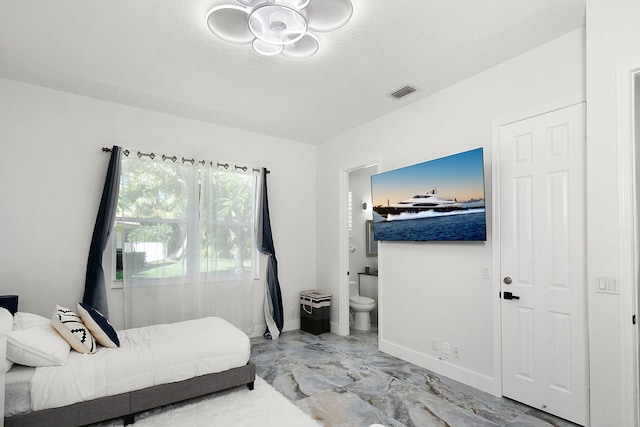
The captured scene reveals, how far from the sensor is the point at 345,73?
3145 mm

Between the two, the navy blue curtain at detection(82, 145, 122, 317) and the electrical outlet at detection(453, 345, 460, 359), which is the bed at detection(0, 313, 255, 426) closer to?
the navy blue curtain at detection(82, 145, 122, 317)

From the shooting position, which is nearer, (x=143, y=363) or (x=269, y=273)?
(x=143, y=363)

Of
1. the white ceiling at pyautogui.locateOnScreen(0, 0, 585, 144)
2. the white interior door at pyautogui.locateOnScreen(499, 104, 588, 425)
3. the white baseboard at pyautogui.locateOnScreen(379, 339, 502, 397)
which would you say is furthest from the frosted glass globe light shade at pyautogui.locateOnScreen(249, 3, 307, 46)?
the white baseboard at pyautogui.locateOnScreen(379, 339, 502, 397)

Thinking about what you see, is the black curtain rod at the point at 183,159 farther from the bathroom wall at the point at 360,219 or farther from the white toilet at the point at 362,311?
the white toilet at the point at 362,311

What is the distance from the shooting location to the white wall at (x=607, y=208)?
2.05 m

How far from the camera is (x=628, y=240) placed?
205cm

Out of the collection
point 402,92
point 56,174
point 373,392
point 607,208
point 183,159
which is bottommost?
point 373,392

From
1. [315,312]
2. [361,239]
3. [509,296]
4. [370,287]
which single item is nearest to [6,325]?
[315,312]

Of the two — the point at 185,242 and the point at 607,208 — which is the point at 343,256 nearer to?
the point at 185,242

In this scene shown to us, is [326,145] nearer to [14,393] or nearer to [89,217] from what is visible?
[89,217]

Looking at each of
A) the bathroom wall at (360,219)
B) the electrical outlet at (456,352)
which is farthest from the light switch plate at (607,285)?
the bathroom wall at (360,219)

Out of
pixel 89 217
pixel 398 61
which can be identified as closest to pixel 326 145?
pixel 398 61

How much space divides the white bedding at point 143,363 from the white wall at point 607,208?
2.56 meters

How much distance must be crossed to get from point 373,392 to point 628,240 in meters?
2.17
